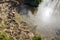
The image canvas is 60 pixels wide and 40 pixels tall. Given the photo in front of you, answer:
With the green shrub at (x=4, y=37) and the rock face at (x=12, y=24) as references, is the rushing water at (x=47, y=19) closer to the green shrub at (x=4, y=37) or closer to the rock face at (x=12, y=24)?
the rock face at (x=12, y=24)

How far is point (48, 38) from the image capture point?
2828 cm

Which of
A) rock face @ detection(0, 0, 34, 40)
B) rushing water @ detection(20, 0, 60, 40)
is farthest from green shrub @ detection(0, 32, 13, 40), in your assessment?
rushing water @ detection(20, 0, 60, 40)

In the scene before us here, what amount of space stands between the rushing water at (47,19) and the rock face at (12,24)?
62.0 inches

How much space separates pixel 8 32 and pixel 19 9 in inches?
363

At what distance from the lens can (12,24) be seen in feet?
96.8

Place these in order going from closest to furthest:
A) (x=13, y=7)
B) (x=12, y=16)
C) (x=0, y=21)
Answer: (x=0, y=21), (x=12, y=16), (x=13, y=7)

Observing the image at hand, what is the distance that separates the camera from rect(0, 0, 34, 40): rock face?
27275 millimetres

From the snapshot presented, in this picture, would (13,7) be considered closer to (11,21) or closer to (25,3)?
(25,3)

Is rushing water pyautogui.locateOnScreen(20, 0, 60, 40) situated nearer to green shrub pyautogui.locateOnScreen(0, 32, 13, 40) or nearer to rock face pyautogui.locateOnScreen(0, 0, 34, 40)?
rock face pyautogui.locateOnScreen(0, 0, 34, 40)

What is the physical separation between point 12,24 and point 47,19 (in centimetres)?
694

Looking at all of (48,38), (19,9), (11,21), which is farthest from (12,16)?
(48,38)

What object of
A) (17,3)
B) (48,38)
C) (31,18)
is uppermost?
(17,3)

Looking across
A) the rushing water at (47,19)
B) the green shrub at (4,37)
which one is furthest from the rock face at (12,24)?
the rushing water at (47,19)

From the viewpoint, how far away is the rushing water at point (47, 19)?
29.3 m
